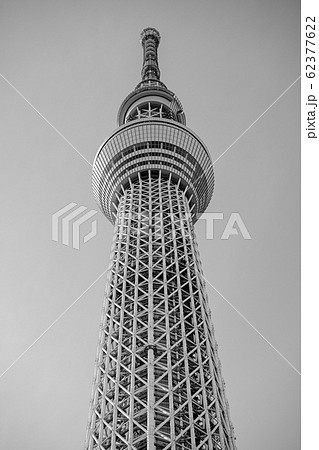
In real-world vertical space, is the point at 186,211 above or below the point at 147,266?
above

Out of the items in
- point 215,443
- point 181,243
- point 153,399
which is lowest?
point 215,443

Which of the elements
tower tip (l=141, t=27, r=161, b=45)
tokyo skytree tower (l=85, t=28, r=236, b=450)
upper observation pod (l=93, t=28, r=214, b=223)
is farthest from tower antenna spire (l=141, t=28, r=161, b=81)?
upper observation pod (l=93, t=28, r=214, b=223)

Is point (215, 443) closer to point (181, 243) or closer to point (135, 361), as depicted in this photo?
point (135, 361)

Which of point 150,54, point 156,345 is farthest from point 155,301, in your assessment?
point 150,54

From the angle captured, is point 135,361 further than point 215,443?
Yes

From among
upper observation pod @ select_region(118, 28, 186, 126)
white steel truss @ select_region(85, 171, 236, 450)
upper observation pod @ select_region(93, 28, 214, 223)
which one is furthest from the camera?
upper observation pod @ select_region(118, 28, 186, 126)

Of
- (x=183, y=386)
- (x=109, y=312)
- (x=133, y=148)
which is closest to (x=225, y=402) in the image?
(x=183, y=386)

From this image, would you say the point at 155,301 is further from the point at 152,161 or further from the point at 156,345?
the point at 152,161

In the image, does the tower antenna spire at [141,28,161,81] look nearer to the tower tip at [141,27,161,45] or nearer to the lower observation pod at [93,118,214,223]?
the tower tip at [141,27,161,45]
